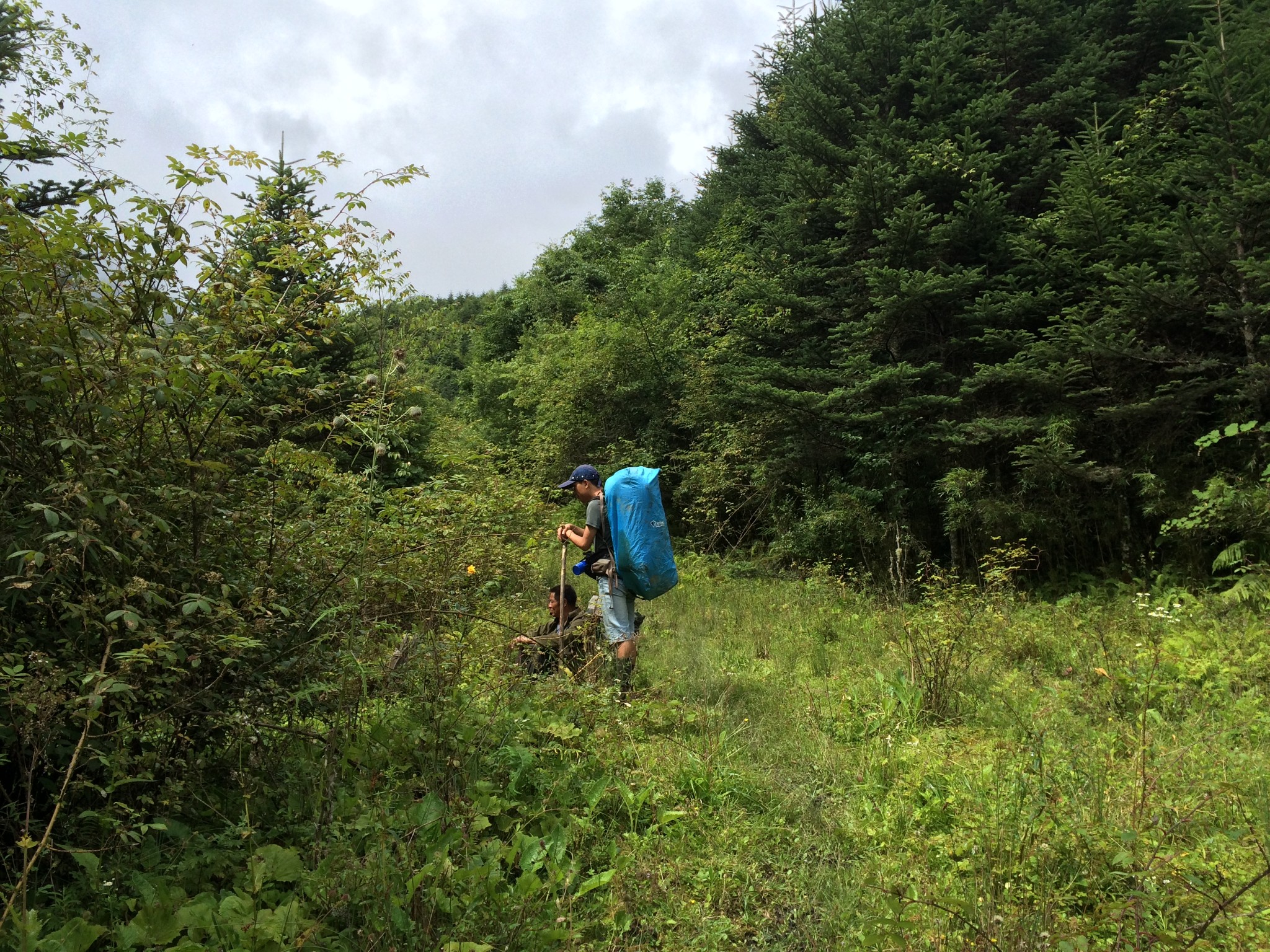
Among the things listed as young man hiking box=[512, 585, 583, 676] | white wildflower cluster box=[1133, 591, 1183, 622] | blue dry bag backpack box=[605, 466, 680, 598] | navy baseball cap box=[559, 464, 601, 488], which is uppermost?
navy baseball cap box=[559, 464, 601, 488]

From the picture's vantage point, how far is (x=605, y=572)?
205 inches

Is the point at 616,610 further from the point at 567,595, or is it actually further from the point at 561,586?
the point at 567,595

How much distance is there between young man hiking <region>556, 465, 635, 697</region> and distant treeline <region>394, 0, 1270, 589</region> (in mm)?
1760

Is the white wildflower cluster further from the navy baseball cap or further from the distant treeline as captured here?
the navy baseball cap

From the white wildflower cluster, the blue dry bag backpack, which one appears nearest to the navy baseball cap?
the blue dry bag backpack

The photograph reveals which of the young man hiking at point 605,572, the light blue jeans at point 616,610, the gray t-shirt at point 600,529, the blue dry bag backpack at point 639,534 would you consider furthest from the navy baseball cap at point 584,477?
the light blue jeans at point 616,610

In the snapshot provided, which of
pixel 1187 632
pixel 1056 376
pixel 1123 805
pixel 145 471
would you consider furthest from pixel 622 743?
pixel 1056 376

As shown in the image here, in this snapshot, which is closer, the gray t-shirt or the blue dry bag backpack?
the blue dry bag backpack

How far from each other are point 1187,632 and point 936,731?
3.18 metres

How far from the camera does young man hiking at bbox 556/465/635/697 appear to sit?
16.4ft

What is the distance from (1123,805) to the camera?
3.04 metres

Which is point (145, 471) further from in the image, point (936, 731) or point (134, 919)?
point (936, 731)

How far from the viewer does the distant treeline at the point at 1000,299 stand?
7629 mm

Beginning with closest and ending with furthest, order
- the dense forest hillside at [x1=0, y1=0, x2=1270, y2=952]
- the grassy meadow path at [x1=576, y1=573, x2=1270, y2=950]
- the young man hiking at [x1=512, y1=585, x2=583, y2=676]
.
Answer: the dense forest hillside at [x1=0, y1=0, x2=1270, y2=952] < the grassy meadow path at [x1=576, y1=573, x2=1270, y2=950] < the young man hiking at [x1=512, y1=585, x2=583, y2=676]
